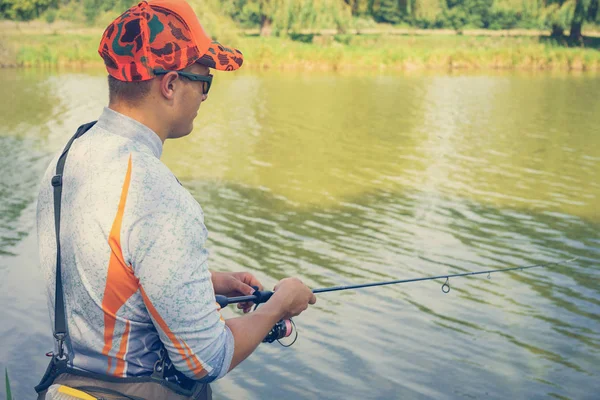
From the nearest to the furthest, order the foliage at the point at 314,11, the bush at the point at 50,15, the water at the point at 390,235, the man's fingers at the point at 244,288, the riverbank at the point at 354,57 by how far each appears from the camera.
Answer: the man's fingers at the point at 244,288, the water at the point at 390,235, the riverbank at the point at 354,57, the foliage at the point at 314,11, the bush at the point at 50,15

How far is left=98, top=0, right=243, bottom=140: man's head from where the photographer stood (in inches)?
69.5

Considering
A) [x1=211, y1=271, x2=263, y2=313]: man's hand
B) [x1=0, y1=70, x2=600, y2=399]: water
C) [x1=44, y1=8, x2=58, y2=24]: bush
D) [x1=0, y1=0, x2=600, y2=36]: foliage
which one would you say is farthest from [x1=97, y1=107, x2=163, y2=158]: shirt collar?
[x1=44, y1=8, x2=58, y2=24]: bush

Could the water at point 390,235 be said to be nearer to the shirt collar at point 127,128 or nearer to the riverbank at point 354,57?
the shirt collar at point 127,128

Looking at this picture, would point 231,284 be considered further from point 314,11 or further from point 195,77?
point 314,11

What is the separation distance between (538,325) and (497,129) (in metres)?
9.79

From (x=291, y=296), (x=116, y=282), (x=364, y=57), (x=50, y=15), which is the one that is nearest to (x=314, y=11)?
(x=364, y=57)

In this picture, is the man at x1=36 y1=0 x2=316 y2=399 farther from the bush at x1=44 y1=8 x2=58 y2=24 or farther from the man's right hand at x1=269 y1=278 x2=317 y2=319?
the bush at x1=44 y1=8 x2=58 y2=24

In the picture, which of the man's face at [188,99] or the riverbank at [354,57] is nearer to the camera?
the man's face at [188,99]

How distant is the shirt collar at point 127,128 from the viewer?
5.85 ft

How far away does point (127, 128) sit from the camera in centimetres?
178

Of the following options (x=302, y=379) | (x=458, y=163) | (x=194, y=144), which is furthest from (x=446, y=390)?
(x=194, y=144)

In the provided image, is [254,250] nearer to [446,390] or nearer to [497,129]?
[446,390]

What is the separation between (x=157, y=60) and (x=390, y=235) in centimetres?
599

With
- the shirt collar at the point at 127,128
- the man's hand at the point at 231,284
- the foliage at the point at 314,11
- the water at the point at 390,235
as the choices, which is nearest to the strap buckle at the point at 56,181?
the shirt collar at the point at 127,128
